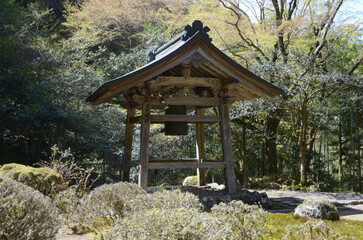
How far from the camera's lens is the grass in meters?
4.04

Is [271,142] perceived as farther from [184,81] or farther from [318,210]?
[318,210]

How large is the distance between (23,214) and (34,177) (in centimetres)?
279

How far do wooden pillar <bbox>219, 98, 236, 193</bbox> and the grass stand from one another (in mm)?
1284

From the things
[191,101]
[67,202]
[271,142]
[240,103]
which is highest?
[240,103]

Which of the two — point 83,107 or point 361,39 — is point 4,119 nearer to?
point 83,107

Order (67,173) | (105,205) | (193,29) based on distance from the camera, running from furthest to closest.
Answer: (67,173), (193,29), (105,205)

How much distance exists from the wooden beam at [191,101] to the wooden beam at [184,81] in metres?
0.28

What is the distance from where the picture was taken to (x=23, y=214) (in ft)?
8.54

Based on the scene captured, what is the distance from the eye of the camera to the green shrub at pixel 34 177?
5094 mm

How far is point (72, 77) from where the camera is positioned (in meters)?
11.5

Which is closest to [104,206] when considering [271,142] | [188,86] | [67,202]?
[67,202]

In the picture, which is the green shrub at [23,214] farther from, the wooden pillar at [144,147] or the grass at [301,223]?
the wooden pillar at [144,147]

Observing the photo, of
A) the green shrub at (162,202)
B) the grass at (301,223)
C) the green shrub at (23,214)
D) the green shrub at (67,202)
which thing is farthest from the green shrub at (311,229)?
the green shrub at (67,202)

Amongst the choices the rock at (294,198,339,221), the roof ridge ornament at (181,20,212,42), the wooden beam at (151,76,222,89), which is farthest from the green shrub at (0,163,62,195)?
the rock at (294,198,339,221)
